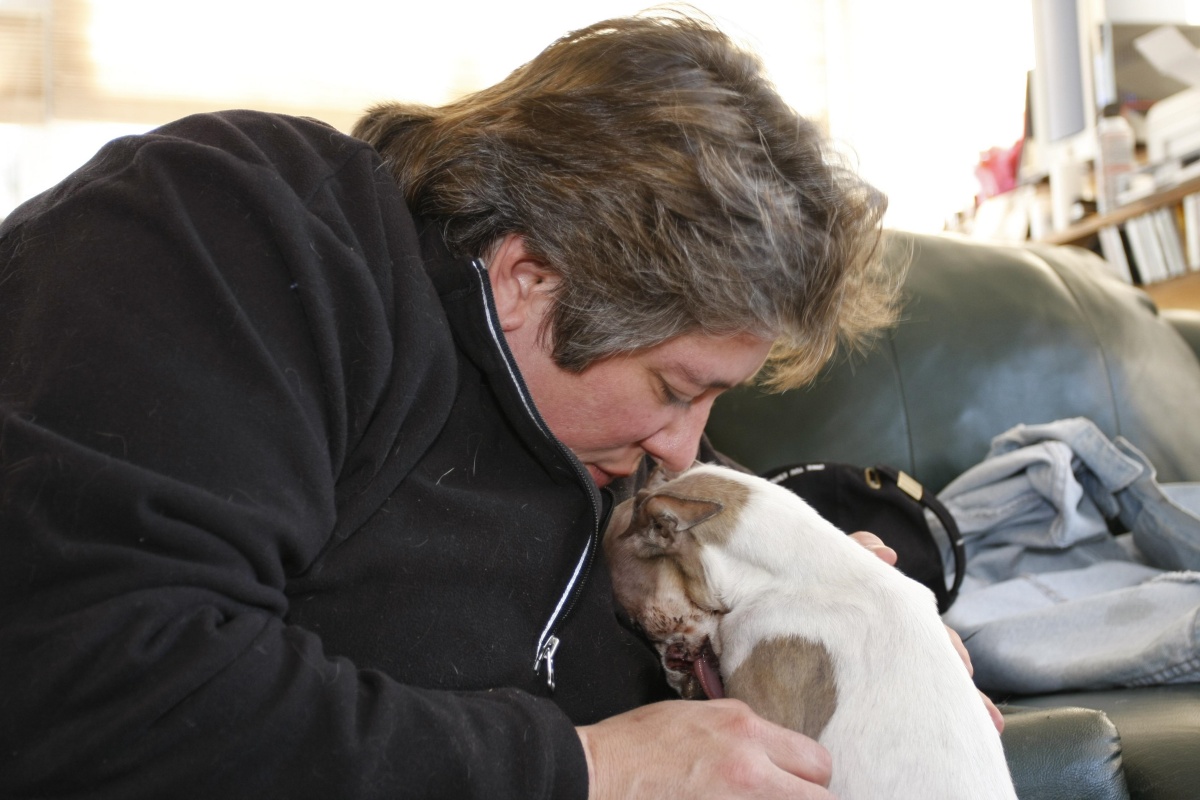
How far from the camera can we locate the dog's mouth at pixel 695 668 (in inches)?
43.1

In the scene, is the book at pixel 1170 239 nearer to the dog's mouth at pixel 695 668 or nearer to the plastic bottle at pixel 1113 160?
the plastic bottle at pixel 1113 160

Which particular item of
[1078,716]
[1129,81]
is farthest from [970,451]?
[1129,81]

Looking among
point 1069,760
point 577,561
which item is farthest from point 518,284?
point 1069,760

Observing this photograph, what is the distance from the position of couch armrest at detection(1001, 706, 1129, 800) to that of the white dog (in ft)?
0.23

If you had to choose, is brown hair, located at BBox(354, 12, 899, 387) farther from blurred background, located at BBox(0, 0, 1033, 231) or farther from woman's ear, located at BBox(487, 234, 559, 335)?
blurred background, located at BBox(0, 0, 1033, 231)

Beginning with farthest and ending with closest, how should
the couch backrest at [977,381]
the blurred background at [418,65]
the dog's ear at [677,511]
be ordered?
the blurred background at [418,65] < the couch backrest at [977,381] < the dog's ear at [677,511]

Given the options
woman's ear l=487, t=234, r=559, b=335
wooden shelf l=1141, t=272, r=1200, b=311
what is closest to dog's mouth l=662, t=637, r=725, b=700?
woman's ear l=487, t=234, r=559, b=335

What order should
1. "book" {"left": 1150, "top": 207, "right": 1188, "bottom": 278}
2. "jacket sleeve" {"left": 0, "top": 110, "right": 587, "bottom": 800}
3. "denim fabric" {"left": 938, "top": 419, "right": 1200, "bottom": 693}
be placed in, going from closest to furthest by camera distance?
"jacket sleeve" {"left": 0, "top": 110, "right": 587, "bottom": 800}
"denim fabric" {"left": 938, "top": 419, "right": 1200, "bottom": 693}
"book" {"left": 1150, "top": 207, "right": 1188, "bottom": 278}

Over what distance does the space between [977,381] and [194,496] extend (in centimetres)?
153

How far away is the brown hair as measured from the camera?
0.94 meters

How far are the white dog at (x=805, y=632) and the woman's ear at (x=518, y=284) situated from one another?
247 mm

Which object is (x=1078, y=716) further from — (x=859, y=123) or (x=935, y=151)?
(x=859, y=123)

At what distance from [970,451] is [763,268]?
3.25 feet

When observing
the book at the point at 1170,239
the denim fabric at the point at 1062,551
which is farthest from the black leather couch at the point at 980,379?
the book at the point at 1170,239
